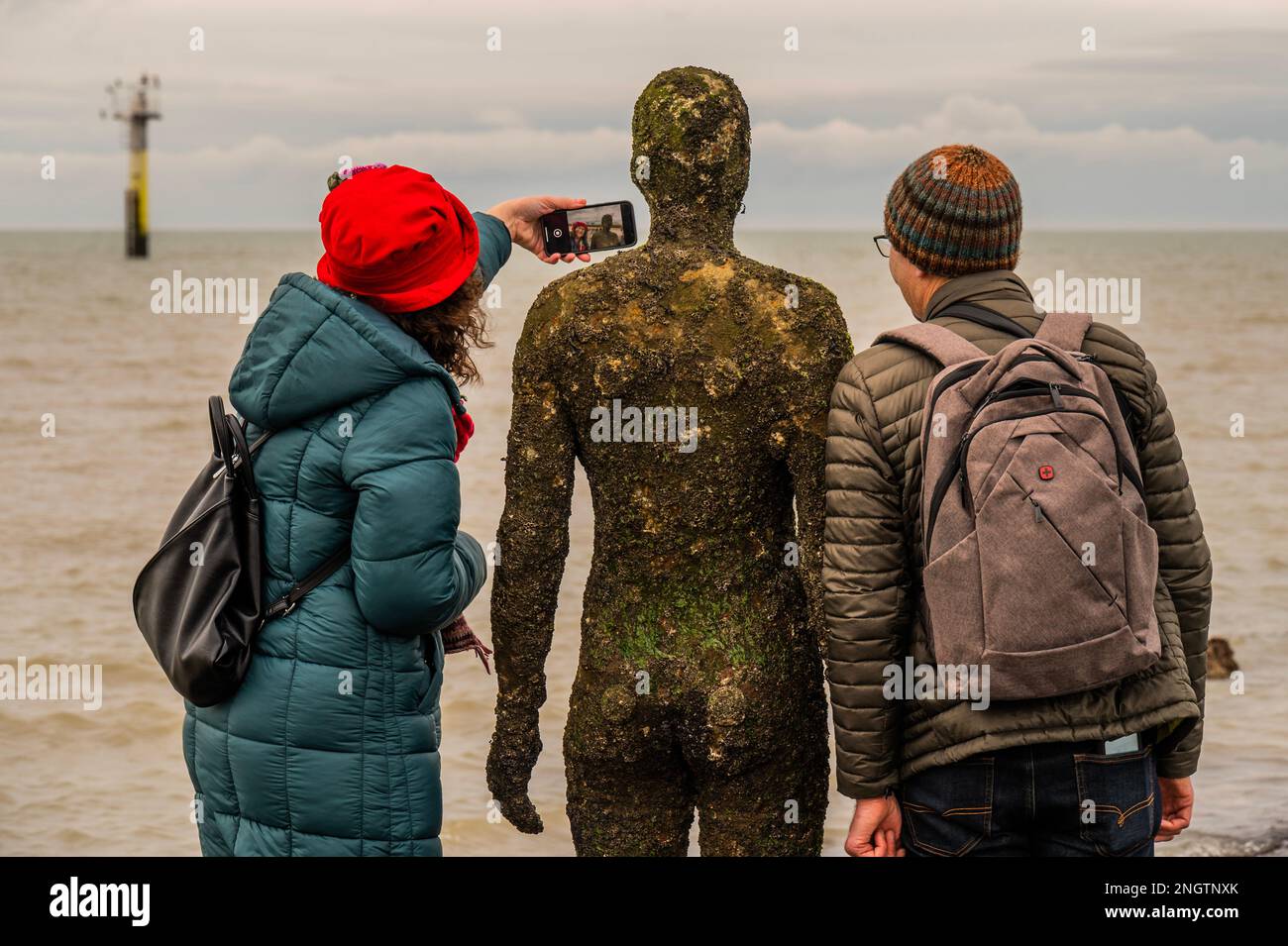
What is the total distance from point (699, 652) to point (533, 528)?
0.49 meters

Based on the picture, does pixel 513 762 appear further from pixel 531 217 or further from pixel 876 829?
pixel 531 217

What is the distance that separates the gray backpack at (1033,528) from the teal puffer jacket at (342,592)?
1.00 meters

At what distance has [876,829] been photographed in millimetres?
3061

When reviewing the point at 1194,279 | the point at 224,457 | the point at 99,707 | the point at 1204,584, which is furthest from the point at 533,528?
the point at 1194,279

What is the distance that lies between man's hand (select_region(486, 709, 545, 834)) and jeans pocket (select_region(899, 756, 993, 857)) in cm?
101

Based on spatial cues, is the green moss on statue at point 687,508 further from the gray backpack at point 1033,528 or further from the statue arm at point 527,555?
the gray backpack at point 1033,528

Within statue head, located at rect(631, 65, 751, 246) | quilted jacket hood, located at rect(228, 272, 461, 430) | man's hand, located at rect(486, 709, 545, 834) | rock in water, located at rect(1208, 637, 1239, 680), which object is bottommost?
rock in water, located at rect(1208, 637, 1239, 680)

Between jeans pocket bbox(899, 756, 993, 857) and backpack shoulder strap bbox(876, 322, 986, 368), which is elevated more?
backpack shoulder strap bbox(876, 322, 986, 368)

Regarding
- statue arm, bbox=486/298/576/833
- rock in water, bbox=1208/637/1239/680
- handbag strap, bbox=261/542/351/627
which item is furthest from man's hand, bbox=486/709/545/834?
rock in water, bbox=1208/637/1239/680

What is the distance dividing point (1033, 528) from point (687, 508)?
35.1 inches

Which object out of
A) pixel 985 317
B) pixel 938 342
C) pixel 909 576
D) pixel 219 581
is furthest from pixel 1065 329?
pixel 219 581

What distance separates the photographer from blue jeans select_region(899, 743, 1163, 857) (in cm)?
290

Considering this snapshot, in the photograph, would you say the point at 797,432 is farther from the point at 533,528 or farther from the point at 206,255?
the point at 206,255

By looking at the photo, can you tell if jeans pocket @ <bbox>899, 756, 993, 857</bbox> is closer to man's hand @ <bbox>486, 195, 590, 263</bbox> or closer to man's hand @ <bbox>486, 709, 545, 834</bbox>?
man's hand @ <bbox>486, 709, 545, 834</bbox>
